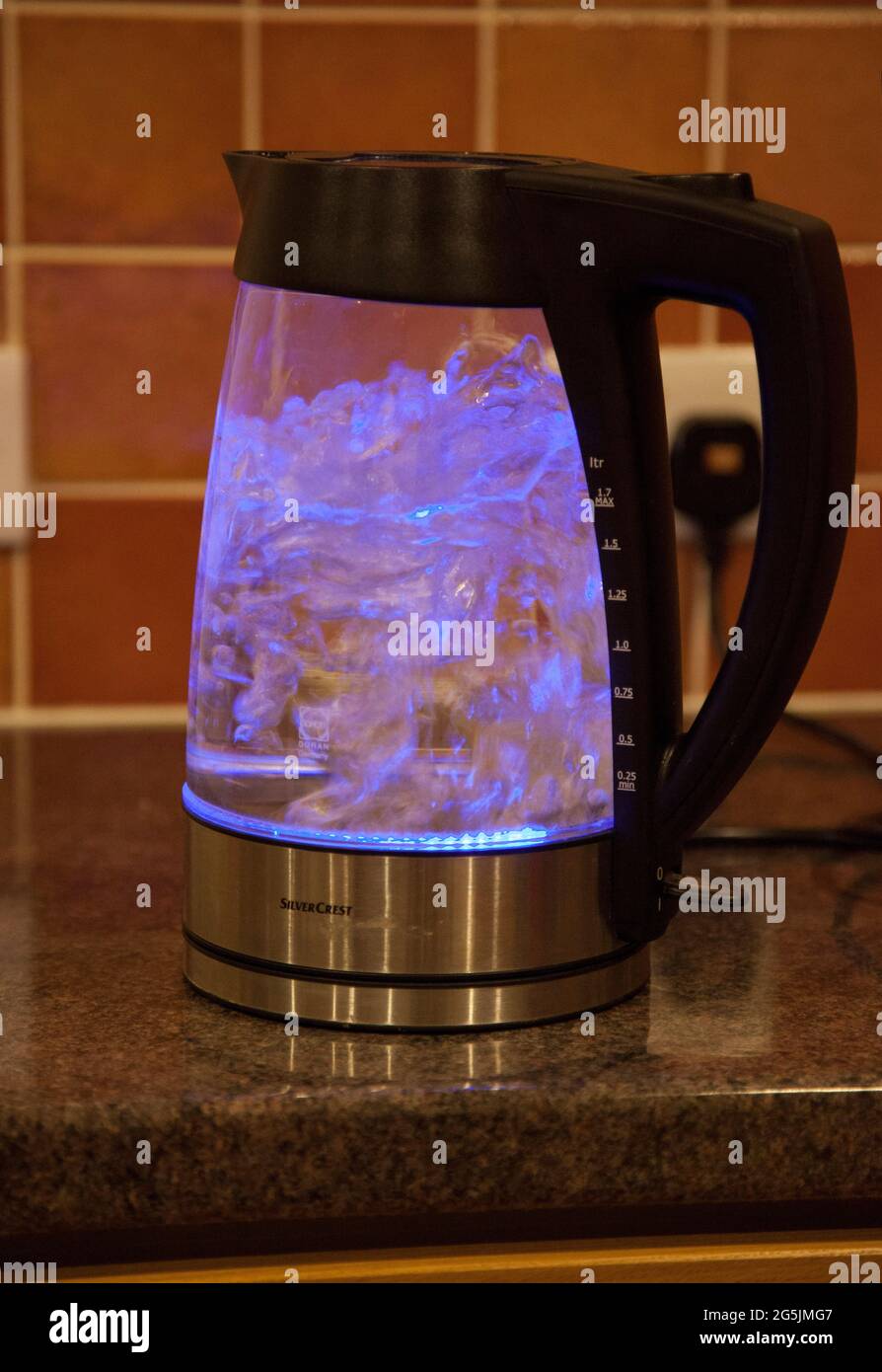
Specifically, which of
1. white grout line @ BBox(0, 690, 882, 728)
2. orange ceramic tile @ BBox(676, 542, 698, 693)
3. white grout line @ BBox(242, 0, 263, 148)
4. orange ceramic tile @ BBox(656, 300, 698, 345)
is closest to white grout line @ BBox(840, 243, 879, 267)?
orange ceramic tile @ BBox(656, 300, 698, 345)

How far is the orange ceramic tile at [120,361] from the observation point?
41.1 inches

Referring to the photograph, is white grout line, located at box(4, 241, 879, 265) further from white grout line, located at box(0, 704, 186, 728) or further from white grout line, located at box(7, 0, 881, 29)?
white grout line, located at box(0, 704, 186, 728)

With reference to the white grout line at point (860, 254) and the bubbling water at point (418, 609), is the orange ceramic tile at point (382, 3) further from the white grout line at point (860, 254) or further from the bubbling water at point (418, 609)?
the bubbling water at point (418, 609)

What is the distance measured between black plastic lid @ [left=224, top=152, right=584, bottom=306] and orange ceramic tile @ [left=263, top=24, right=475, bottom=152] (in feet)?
1.66

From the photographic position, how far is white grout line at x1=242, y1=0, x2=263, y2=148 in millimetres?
1021

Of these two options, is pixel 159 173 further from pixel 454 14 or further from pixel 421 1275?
pixel 421 1275

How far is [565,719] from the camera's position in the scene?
1.96 feet

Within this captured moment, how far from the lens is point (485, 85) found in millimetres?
1044

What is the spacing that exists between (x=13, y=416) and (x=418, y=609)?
56 centimetres

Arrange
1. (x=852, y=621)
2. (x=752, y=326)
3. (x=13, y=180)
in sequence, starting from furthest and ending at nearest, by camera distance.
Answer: (x=852, y=621)
(x=13, y=180)
(x=752, y=326)

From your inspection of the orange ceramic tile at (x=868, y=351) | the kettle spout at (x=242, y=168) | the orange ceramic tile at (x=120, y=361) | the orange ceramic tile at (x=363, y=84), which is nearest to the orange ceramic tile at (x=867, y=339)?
the orange ceramic tile at (x=868, y=351)

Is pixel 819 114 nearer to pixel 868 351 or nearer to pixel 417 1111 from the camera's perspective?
pixel 868 351

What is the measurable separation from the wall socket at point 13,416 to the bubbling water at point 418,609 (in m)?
0.48

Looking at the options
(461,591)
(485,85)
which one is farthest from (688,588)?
(461,591)
